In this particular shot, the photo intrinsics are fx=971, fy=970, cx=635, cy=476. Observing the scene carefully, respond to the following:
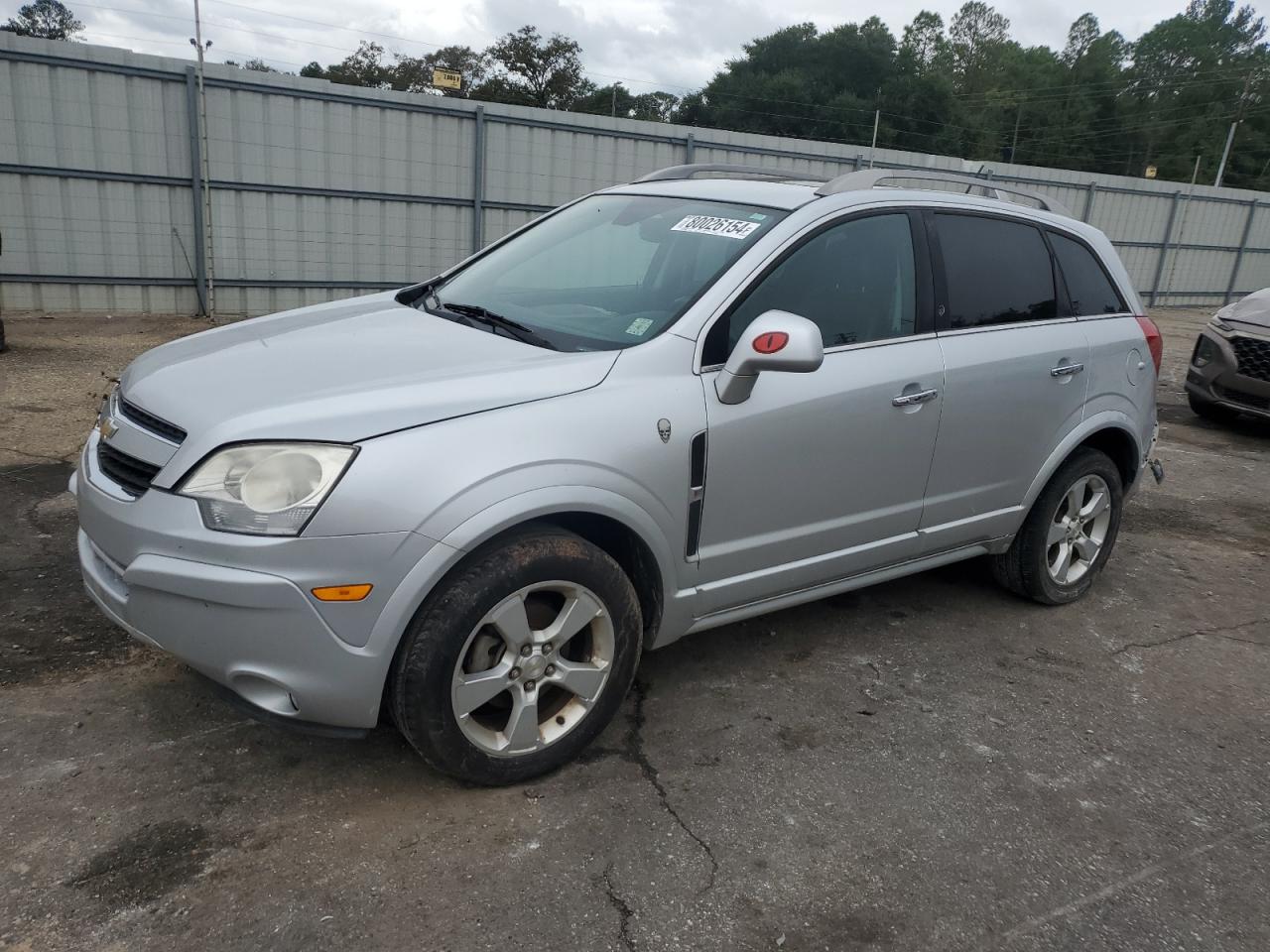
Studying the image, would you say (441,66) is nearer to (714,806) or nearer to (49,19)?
(49,19)

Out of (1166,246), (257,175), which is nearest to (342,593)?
(257,175)

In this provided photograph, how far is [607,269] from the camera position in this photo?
370cm

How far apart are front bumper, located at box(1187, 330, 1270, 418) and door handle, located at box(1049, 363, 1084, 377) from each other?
17.2ft

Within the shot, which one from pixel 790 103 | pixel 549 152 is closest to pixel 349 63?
pixel 790 103

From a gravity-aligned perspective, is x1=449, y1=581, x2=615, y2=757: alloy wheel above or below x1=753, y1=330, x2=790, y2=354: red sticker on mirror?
below

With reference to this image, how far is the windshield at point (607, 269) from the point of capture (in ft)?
10.5

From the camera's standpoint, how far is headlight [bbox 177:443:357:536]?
95.1 inches

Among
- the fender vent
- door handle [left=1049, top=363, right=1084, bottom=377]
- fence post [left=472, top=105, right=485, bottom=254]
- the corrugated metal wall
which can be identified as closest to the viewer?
the fender vent

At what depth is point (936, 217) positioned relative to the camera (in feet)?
12.6

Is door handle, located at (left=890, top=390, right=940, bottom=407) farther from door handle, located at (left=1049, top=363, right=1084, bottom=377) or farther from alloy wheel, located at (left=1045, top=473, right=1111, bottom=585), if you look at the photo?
alloy wheel, located at (left=1045, top=473, right=1111, bottom=585)

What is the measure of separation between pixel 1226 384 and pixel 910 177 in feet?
19.7

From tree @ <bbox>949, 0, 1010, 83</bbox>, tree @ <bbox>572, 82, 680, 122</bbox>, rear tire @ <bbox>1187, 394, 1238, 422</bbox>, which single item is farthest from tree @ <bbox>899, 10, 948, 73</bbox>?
rear tire @ <bbox>1187, 394, 1238, 422</bbox>

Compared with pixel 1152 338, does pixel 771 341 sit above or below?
above

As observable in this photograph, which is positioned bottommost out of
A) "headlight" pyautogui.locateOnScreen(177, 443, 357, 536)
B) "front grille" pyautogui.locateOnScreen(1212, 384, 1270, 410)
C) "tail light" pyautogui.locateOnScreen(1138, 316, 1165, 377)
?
"front grille" pyautogui.locateOnScreen(1212, 384, 1270, 410)
